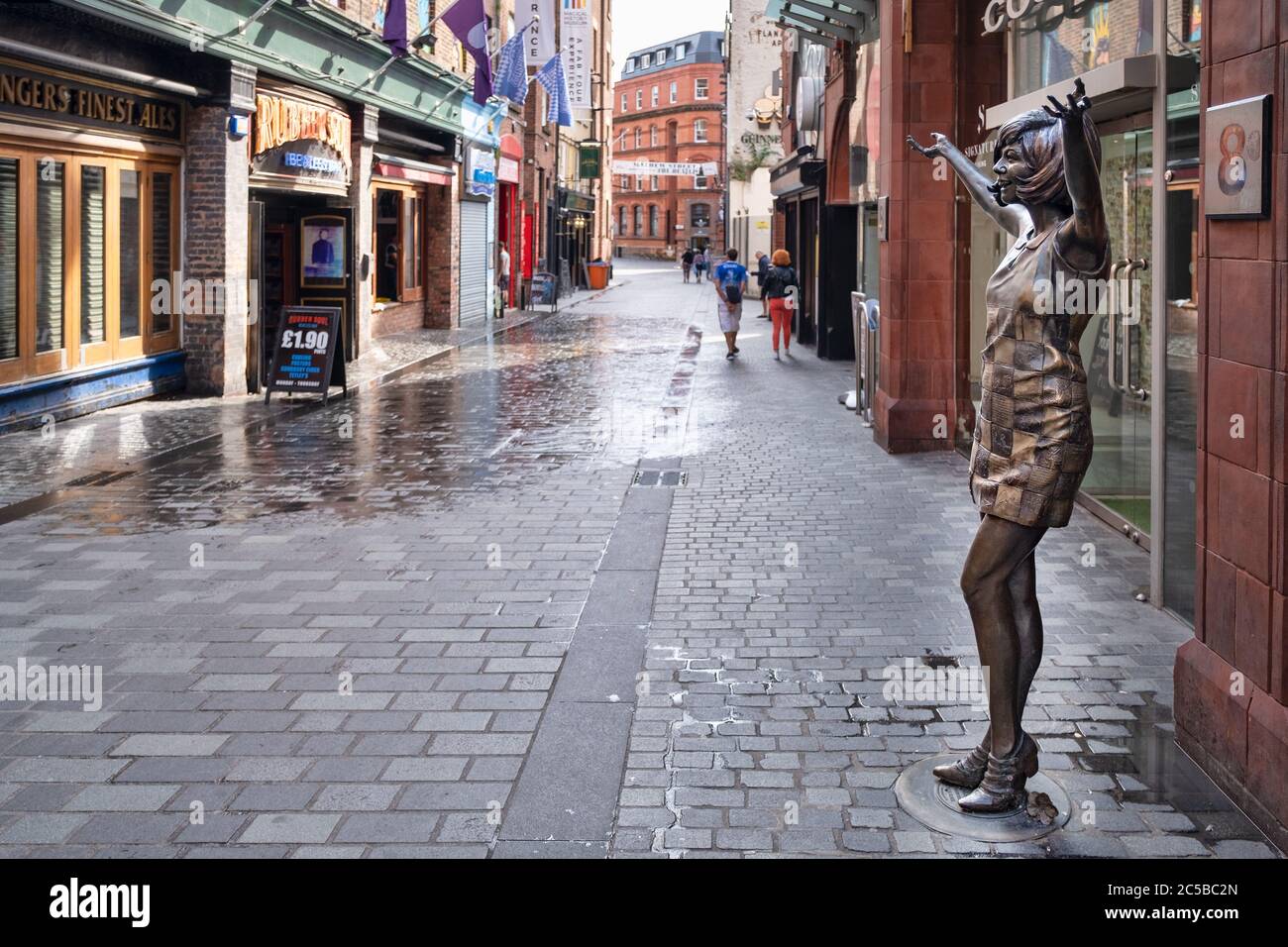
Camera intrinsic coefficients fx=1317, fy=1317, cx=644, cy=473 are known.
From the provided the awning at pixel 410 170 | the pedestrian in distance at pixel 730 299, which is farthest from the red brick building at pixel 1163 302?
the awning at pixel 410 170

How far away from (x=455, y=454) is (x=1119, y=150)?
623 centimetres

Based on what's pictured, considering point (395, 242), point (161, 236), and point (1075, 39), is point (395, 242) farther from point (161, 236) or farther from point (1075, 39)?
point (1075, 39)

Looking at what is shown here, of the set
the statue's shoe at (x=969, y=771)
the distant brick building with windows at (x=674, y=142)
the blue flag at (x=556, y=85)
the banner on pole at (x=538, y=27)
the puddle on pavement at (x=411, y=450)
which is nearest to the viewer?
the statue's shoe at (x=969, y=771)

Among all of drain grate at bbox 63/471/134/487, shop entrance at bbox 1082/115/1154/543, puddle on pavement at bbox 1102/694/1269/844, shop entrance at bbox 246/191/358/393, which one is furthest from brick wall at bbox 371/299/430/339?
puddle on pavement at bbox 1102/694/1269/844

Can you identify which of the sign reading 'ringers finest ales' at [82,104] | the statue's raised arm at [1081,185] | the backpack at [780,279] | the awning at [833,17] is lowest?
the statue's raised arm at [1081,185]

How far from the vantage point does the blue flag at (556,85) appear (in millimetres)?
28281

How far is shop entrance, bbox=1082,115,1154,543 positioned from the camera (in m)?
7.86

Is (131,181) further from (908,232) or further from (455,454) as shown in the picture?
(908,232)

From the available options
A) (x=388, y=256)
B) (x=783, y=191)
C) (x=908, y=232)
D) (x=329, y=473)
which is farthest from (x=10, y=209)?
(x=783, y=191)

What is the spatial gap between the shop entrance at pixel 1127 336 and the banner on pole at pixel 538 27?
20932 mm

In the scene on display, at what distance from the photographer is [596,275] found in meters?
51.7

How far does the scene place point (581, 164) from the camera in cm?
4941

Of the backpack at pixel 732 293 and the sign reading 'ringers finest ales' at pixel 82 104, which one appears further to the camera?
the backpack at pixel 732 293

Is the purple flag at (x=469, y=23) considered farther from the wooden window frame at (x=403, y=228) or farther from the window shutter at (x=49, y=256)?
the window shutter at (x=49, y=256)
